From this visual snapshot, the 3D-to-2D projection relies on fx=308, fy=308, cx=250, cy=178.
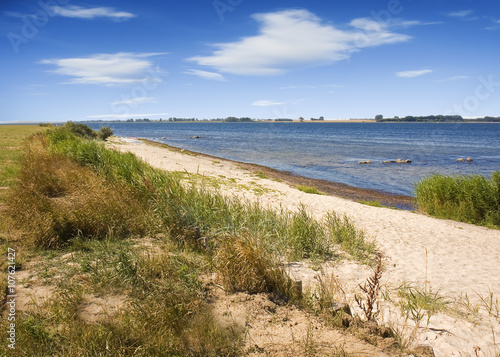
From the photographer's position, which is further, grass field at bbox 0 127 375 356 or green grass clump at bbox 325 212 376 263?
green grass clump at bbox 325 212 376 263

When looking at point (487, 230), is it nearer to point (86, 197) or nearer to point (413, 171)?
point (86, 197)

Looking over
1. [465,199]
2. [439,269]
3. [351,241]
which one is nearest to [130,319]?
[351,241]

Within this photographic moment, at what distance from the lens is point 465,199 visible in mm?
14922

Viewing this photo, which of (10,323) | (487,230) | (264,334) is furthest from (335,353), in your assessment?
(487,230)

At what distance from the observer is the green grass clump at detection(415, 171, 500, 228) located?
46.2 ft

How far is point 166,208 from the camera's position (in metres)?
7.16

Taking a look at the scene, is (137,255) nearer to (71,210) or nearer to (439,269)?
(71,210)

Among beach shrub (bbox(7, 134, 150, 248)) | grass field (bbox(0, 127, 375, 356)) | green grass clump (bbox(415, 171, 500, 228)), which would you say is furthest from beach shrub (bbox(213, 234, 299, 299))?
green grass clump (bbox(415, 171, 500, 228))

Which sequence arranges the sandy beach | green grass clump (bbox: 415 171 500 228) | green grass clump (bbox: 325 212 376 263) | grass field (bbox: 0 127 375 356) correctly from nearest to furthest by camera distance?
1. grass field (bbox: 0 127 375 356)
2. the sandy beach
3. green grass clump (bbox: 325 212 376 263)
4. green grass clump (bbox: 415 171 500 228)

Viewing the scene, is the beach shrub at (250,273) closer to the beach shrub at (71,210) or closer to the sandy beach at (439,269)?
the sandy beach at (439,269)

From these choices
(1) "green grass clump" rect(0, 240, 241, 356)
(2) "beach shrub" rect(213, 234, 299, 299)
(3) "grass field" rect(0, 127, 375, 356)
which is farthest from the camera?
(2) "beach shrub" rect(213, 234, 299, 299)

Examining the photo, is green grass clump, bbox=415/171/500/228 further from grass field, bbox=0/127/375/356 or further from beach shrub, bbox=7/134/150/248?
beach shrub, bbox=7/134/150/248

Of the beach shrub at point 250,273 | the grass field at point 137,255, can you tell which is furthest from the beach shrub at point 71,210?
the beach shrub at point 250,273

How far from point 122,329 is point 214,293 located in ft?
4.95
